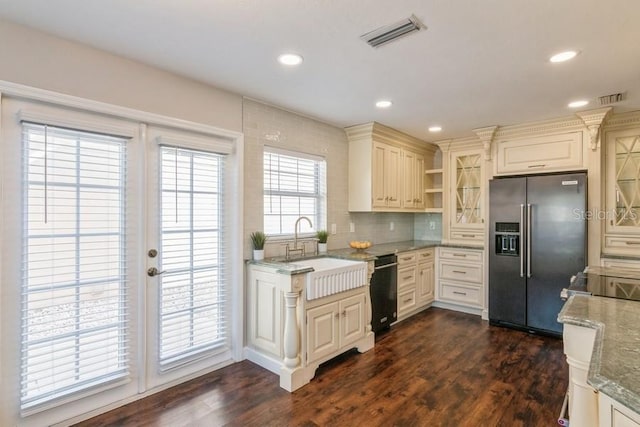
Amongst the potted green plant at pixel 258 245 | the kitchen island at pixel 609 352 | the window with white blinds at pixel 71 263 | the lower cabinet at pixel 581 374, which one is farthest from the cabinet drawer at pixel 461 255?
the window with white blinds at pixel 71 263

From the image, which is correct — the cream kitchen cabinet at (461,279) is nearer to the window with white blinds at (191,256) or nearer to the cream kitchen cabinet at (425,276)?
the cream kitchen cabinet at (425,276)

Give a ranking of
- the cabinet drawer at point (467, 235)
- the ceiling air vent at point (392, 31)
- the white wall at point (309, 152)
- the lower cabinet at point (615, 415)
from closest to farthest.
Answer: the lower cabinet at point (615, 415) → the ceiling air vent at point (392, 31) → the white wall at point (309, 152) → the cabinet drawer at point (467, 235)

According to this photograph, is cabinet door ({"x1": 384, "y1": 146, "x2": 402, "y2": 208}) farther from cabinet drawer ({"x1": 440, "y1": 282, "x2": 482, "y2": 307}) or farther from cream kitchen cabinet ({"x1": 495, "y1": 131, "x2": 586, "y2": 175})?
cabinet drawer ({"x1": 440, "y1": 282, "x2": 482, "y2": 307})

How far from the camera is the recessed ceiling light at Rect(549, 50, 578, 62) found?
7.21ft

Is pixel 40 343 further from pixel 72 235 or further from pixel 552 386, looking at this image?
pixel 552 386

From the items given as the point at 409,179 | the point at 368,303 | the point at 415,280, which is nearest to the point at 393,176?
the point at 409,179

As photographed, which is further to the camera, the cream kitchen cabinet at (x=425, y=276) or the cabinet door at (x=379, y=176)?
the cream kitchen cabinet at (x=425, y=276)

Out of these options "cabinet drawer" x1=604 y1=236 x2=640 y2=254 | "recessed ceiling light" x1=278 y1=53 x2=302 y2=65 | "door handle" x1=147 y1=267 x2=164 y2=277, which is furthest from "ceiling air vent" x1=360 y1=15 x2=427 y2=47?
"cabinet drawer" x1=604 y1=236 x2=640 y2=254

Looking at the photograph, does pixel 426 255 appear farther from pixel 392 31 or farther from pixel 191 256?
pixel 392 31

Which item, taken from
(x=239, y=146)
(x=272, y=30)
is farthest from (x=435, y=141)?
(x=272, y=30)

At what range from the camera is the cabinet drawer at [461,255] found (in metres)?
4.36

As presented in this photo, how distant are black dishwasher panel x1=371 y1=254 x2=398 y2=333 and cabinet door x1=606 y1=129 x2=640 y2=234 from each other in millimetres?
2386

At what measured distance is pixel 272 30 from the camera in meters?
1.95

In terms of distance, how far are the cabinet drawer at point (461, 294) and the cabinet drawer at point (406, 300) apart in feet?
2.04
